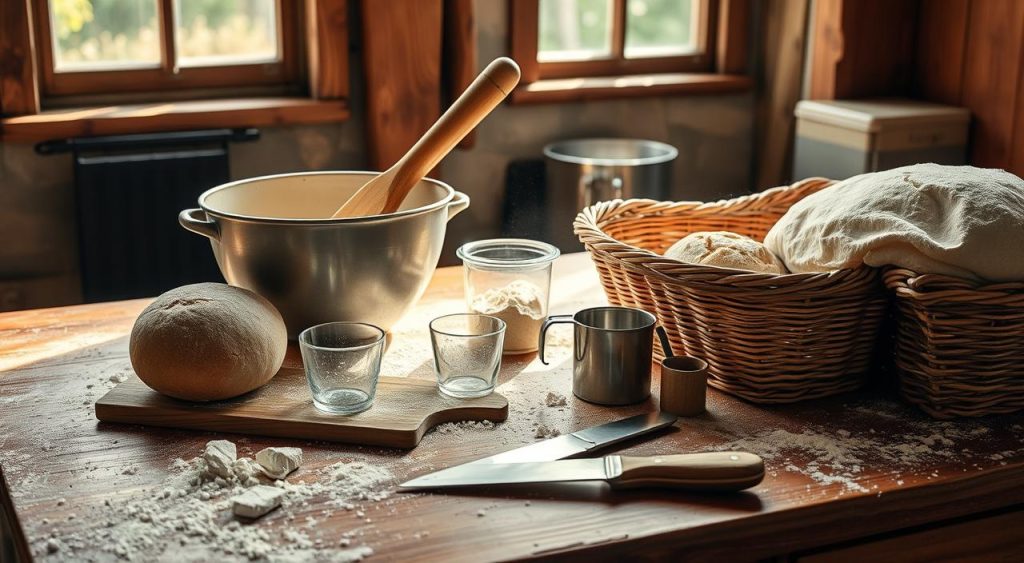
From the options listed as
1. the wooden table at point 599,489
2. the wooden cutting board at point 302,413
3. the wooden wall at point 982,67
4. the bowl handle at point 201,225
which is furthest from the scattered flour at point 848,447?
the wooden wall at point 982,67

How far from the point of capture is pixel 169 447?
101 cm

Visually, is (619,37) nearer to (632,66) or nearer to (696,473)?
(632,66)

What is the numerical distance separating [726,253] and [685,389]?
0.16 meters

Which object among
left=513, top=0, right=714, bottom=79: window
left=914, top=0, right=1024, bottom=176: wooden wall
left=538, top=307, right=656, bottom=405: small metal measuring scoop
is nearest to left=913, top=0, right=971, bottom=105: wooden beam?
left=914, top=0, right=1024, bottom=176: wooden wall

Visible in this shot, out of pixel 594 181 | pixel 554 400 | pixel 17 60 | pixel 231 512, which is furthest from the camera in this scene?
pixel 594 181

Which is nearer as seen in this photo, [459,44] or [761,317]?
[761,317]

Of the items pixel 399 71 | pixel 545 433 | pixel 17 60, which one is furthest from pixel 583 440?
pixel 17 60

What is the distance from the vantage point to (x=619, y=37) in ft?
9.20

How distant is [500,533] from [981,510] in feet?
1.51

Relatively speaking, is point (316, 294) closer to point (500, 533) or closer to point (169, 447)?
point (169, 447)

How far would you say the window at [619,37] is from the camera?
9.06 feet

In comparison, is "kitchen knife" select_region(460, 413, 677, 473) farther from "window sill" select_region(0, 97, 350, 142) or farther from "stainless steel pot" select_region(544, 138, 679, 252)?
"window sill" select_region(0, 97, 350, 142)

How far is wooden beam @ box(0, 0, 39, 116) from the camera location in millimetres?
2234

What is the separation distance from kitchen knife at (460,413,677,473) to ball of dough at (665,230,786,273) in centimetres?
18
